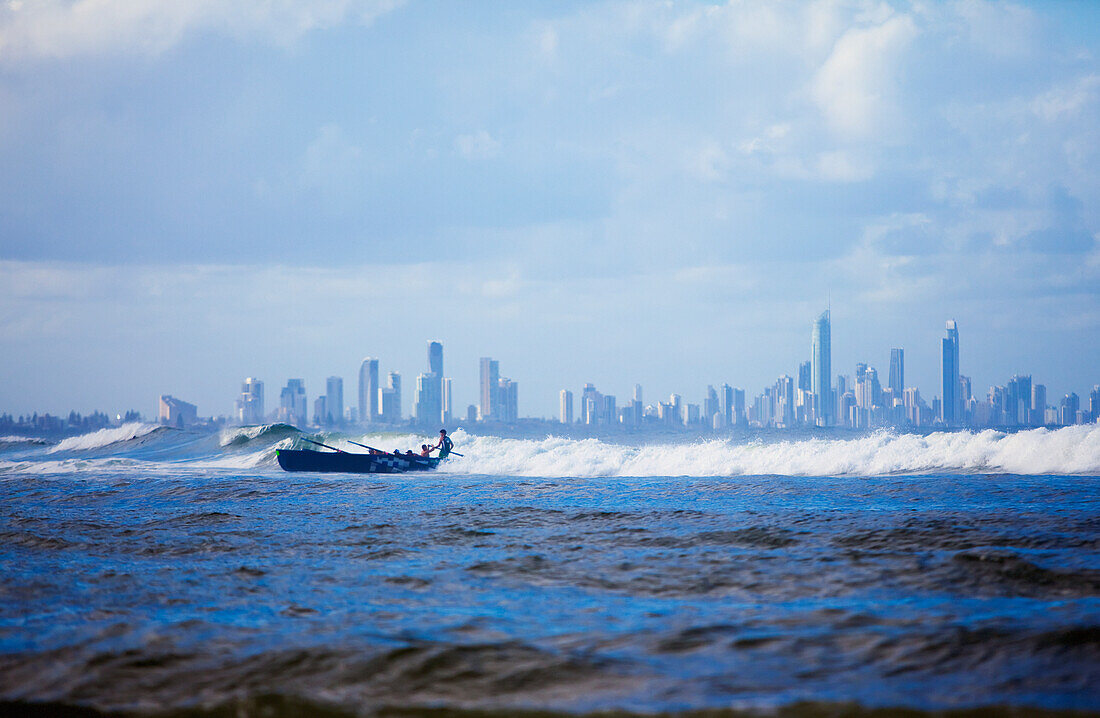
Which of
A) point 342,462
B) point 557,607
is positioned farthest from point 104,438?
point 557,607

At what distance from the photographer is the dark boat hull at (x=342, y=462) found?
1393 inches

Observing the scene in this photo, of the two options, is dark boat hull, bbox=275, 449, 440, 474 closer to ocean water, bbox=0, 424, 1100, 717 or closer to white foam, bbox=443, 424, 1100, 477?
white foam, bbox=443, 424, 1100, 477

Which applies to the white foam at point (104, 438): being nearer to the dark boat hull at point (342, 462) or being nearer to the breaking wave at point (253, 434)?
the breaking wave at point (253, 434)

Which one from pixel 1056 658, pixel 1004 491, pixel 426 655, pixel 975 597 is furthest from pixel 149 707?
pixel 1004 491

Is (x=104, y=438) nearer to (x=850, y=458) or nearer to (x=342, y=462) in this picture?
(x=342, y=462)

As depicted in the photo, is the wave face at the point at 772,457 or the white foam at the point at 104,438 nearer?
the wave face at the point at 772,457

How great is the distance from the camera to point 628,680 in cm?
569

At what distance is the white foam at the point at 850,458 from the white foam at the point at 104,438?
105 feet

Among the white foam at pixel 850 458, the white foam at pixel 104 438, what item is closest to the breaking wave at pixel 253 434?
the white foam at pixel 104 438

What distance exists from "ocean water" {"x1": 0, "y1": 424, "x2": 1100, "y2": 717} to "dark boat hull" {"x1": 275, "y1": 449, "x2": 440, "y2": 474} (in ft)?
52.0

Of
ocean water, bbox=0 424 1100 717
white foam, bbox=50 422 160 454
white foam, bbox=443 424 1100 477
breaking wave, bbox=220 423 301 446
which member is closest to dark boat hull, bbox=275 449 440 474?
white foam, bbox=443 424 1100 477

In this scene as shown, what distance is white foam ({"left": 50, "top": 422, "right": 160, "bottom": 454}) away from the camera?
194ft

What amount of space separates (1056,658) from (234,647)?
6.17 metres

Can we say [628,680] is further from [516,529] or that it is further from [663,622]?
[516,529]
